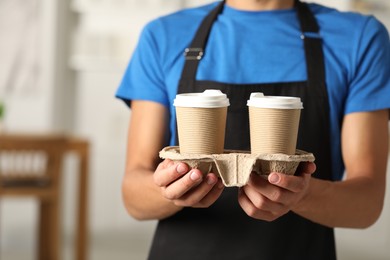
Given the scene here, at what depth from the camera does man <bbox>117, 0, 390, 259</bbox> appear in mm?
1504

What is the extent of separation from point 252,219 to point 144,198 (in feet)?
0.79

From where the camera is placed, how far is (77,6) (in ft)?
18.4

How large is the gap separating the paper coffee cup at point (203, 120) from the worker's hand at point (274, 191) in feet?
0.28

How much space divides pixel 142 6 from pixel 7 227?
197 cm

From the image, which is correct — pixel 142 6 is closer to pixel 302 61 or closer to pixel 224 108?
pixel 302 61

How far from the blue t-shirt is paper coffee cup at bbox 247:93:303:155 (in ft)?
1.29

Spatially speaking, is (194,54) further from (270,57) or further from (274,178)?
(274,178)

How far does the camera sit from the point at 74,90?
18.9 ft

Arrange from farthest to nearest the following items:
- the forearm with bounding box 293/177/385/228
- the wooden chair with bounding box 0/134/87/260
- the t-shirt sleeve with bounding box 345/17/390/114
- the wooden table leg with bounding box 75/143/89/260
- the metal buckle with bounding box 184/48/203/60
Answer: the wooden table leg with bounding box 75/143/89/260 < the wooden chair with bounding box 0/134/87/260 < the metal buckle with bounding box 184/48/203/60 < the t-shirt sleeve with bounding box 345/17/390/114 < the forearm with bounding box 293/177/385/228

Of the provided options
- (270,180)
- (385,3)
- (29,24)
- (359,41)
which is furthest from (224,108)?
(29,24)

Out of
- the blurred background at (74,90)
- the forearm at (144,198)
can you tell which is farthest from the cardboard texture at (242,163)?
the blurred background at (74,90)

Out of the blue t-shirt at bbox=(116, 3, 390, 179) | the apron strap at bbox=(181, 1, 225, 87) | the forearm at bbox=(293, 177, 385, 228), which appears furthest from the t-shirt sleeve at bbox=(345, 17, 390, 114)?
the apron strap at bbox=(181, 1, 225, 87)

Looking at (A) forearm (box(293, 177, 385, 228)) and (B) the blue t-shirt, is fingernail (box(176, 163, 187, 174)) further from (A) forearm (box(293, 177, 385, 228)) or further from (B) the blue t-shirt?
(B) the blue t-shirt

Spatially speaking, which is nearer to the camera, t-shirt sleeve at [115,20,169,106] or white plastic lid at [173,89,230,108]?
white plastic lid at [173,89,230,108]
